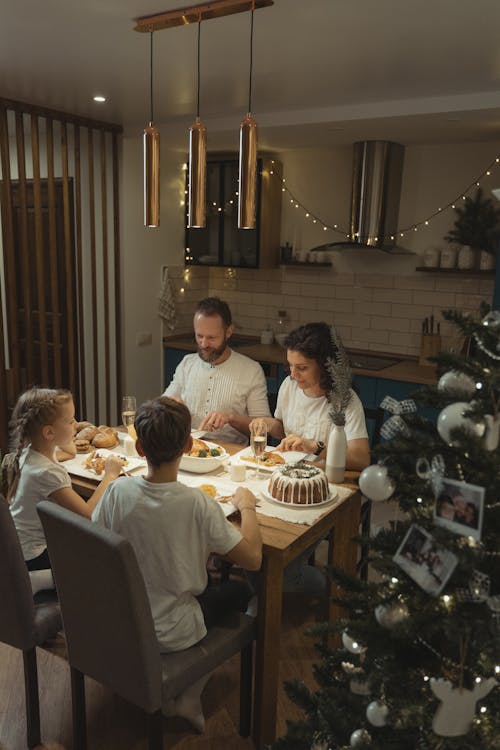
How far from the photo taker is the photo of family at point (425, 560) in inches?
43.2

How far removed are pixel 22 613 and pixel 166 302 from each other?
3335 millimetres

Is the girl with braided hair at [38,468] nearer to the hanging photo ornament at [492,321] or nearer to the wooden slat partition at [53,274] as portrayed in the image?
the hanging photo ornament at [492,321]

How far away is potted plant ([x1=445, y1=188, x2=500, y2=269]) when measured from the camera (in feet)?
13.7

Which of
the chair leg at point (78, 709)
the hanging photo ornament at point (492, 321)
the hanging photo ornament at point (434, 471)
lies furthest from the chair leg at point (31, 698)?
the hanging photo ornament at point (492, 321)

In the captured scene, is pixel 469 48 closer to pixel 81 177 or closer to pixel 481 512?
pixel 481 512

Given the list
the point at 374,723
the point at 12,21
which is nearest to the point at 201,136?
the point at 12,21

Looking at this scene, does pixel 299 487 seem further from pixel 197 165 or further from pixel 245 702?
pixel 197 165

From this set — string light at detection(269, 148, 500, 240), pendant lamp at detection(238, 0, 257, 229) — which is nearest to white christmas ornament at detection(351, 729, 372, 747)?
pendant lamp at detection(238, 0, 257, 229)

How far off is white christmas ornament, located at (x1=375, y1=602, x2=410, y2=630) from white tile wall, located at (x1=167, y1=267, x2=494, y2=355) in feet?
11.8

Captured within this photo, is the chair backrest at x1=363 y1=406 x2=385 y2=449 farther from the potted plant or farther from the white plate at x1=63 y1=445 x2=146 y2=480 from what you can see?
the potted plant

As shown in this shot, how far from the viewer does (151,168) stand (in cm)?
222

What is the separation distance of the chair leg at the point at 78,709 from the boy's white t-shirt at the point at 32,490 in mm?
443

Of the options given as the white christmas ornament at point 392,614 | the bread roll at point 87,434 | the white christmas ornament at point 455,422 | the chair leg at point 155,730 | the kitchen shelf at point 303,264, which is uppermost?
the kitchen shelf at point 303,264

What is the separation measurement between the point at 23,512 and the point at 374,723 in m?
1.37
